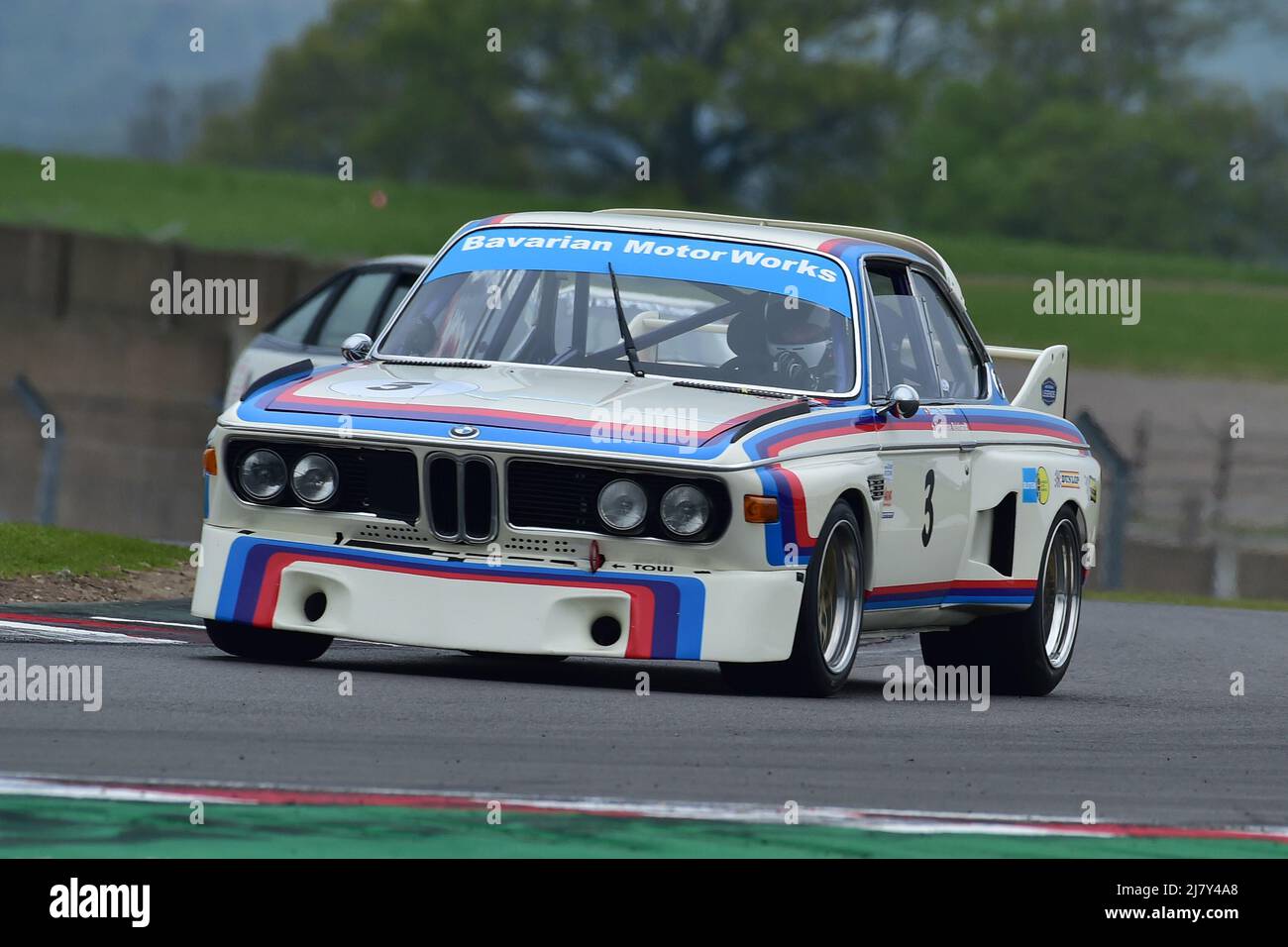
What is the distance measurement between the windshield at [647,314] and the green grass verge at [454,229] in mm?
31093

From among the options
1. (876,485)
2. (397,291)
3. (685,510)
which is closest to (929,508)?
(876,485)

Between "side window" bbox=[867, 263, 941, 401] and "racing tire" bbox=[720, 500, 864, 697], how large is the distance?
1.03 m

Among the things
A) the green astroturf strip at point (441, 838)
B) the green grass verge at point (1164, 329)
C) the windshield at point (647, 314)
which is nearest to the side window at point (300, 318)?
the windshield at point (647, 314)

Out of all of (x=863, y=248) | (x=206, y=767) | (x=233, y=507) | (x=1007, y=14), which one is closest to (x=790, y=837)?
→ (x=206, y=767)

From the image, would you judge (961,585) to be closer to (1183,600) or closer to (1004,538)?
(1004,538)

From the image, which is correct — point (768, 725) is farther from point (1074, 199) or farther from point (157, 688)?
point (1074, 199)

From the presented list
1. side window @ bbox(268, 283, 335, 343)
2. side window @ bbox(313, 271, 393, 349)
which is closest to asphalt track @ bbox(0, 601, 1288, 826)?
side window @ bbox(313, 271, 393, 349)

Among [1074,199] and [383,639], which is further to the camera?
[1074,199]

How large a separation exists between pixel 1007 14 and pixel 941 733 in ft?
273

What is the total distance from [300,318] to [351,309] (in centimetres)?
54

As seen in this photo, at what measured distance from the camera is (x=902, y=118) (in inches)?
3110

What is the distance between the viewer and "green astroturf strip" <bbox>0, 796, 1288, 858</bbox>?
6047 millimetres

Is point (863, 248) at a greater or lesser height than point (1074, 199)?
lesser
